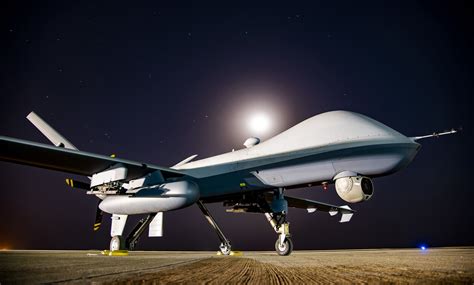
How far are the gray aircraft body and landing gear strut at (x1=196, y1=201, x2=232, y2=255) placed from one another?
2477mm

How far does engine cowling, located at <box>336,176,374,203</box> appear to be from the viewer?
11.7 m

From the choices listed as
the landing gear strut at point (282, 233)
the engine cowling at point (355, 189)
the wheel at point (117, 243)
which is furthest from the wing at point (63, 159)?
the engine cowling at point (355, 189)

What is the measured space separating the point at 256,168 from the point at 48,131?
11.1 metres

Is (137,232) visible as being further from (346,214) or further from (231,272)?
(231,272)

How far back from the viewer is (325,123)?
43.6ft

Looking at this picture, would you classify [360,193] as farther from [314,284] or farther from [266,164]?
[314,284]

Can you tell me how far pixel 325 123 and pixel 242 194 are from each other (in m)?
5.07

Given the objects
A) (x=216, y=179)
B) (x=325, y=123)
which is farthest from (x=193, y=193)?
(x=325, y=123)

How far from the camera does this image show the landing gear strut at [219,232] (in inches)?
739

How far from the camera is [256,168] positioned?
1473cm

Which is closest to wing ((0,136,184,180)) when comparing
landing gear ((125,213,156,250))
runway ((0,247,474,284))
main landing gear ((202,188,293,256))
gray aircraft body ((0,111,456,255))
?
gray aircraft body ((0,111,456,255))

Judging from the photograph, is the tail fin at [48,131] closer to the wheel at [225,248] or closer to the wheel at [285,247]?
the wheel at [225,248]

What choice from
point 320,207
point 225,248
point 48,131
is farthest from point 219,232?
point 48,131

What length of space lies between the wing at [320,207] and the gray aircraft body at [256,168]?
731cm
